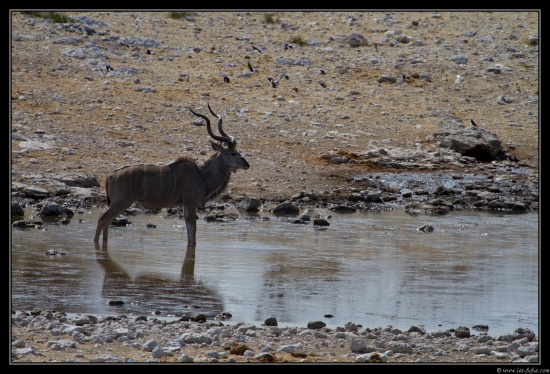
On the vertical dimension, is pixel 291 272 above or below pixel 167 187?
below

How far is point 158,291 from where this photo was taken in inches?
341

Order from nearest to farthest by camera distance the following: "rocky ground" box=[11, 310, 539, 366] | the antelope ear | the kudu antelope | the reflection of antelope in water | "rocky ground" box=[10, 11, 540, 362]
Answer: "rocky ground" box=[11, 310, 539, 366], the reflection of antelope in water, the kudu antelope, the antelope ear, "rocky ground" box=[10, 11, 540, 362]

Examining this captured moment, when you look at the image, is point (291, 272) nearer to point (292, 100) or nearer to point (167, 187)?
point (167, 187)

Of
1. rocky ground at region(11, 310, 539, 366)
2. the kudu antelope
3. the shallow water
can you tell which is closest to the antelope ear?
the kudu antelope

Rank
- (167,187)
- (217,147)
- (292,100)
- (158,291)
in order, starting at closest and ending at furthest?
(158,291) < (167,187) < (217,147) < (292,100)

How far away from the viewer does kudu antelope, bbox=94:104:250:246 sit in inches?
450

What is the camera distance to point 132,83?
1950cm

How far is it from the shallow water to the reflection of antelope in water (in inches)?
0.5

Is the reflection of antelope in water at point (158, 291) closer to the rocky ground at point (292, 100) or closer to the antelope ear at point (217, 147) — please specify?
the antelope ear at point (217, 147)

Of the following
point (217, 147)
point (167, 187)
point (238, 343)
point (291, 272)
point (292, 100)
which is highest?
point (292, 100)

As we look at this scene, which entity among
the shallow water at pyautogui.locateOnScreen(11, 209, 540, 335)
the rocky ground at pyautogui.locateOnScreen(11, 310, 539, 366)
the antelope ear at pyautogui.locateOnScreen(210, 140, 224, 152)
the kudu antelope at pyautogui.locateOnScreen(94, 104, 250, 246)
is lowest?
the shallow water at pyautogui.locateOnScreen(11, 209, 540, 335)

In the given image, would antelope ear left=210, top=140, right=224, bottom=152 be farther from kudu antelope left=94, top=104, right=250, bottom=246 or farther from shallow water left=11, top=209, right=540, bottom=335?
shallow water left=11, top=209, right=540, bottom=335

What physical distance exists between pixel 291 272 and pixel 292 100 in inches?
397

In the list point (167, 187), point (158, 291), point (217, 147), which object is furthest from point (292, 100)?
point (158, 291)
